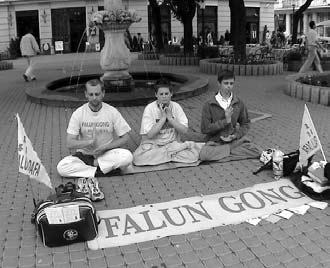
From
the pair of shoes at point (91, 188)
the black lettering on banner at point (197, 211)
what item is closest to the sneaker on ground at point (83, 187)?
the pair of shoes at point (91, 188)

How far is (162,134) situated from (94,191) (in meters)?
1.48

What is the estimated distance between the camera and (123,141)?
5664mm

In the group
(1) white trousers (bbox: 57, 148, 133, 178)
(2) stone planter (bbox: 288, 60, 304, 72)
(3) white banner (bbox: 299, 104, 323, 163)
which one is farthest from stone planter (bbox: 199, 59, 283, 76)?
(3) white banner (bbox: 299, 104, 323, 163)

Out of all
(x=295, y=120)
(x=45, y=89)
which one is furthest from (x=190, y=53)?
(x=295, y=120)

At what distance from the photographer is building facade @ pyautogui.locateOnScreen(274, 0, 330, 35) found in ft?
189

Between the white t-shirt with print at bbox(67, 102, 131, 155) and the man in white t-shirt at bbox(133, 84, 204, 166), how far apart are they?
1.44ft

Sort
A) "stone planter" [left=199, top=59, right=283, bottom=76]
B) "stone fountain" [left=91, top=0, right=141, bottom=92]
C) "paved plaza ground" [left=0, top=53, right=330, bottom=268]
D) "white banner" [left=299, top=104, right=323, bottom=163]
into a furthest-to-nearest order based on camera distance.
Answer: "stone planter" [left=199, top=59, right=283, bottom=76] → "stone fountain" [left=91, top=0, right=141, bottom=92] → "white banner" [left=299, top=104, right=323, bottom=163] → "paved plaza ground" [left=0, top=53, right=330, bottom=268]

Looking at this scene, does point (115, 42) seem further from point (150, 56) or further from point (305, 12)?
point (305, 12)

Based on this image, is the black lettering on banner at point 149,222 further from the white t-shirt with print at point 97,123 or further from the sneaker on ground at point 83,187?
the white t-shirt with print at point 97,123

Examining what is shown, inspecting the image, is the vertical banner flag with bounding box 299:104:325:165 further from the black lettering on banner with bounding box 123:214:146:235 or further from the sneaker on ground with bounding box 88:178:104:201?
the sneaker on ground with bounding box 88:178:104:201

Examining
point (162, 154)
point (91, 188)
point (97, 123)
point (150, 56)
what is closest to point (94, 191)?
point (91, 188)

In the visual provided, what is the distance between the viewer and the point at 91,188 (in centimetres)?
498

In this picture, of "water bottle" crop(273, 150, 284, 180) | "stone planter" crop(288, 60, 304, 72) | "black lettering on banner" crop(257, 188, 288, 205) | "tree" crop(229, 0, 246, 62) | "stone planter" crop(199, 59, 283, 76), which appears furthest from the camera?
"stone planter" crop(288, 60, 304, 72)

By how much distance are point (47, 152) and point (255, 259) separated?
4.04 m
